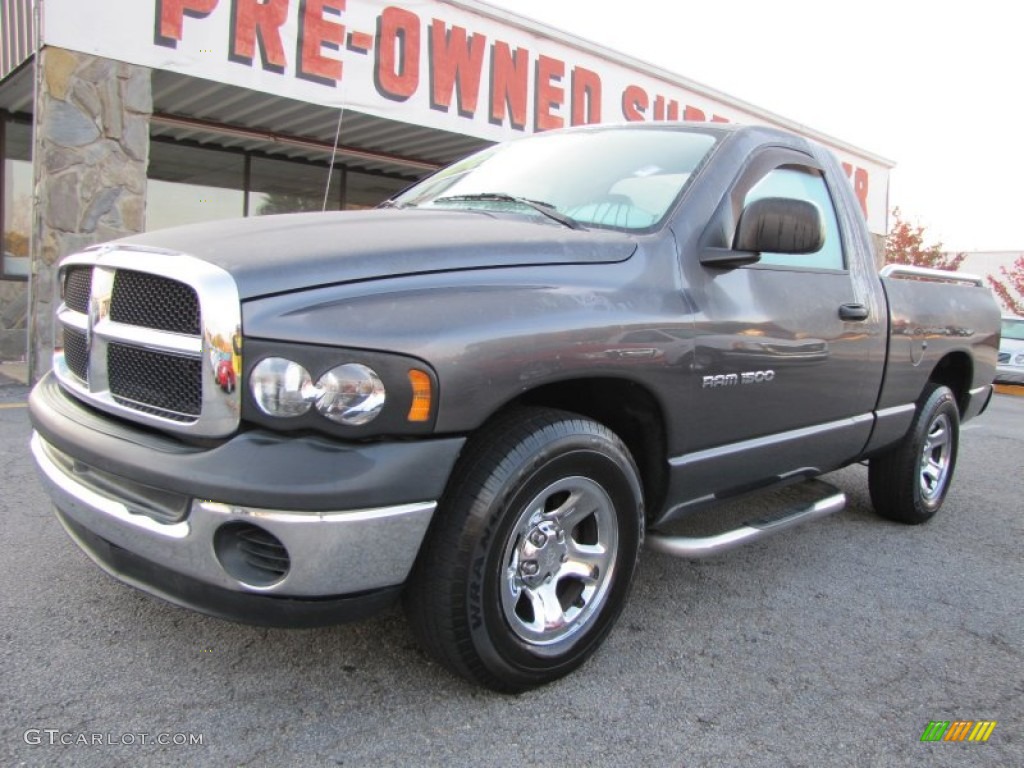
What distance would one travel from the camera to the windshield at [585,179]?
2.92 meters

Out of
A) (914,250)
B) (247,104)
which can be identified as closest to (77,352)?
(247,104)

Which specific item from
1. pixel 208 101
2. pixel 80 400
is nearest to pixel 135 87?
pixel 208 101

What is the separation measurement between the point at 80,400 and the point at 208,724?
1.06 meters

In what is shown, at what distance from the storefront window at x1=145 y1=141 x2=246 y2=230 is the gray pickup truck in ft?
29.0

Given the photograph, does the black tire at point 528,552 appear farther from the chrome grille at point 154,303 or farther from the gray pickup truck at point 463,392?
the chrome grille at point 154,303

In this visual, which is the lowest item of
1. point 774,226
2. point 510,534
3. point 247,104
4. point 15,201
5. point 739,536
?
point 739,536

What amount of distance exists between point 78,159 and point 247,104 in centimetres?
248

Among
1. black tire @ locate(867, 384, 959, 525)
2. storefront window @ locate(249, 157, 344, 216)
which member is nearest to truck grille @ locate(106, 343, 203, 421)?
black tire @ locate(867, 384, 959, 525)

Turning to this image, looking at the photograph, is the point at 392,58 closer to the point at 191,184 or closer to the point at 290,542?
the point at 191,184

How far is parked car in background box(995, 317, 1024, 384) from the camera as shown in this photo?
14.5m

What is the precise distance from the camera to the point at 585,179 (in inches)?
123

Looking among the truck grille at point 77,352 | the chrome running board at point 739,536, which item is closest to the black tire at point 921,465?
the chrome running board at point 739,536

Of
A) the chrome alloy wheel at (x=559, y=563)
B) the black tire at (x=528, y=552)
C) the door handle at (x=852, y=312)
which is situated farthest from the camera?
the door handle at (x=852, y=312)

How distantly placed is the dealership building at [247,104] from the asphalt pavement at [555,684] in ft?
16.0
